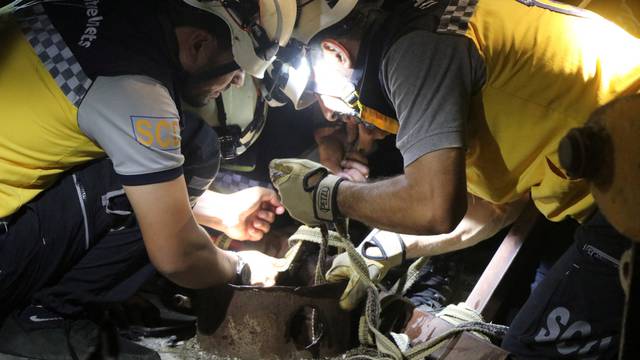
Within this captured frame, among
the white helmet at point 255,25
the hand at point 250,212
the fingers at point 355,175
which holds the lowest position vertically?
the fingers at point 355,175

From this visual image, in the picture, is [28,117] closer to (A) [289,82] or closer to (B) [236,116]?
(A) [289,82]

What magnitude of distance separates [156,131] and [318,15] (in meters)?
0.99

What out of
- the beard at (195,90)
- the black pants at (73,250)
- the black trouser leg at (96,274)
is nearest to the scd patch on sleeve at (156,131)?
the beard at (195,90)

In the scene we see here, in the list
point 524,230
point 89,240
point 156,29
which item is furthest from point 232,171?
point 524,230

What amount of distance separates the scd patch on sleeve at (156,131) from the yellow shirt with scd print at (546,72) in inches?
45.3

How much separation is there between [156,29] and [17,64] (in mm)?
548

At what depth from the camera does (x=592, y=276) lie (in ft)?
6.40

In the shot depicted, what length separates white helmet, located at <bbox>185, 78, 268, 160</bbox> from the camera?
133 inches

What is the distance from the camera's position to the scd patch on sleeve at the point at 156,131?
6.37ft

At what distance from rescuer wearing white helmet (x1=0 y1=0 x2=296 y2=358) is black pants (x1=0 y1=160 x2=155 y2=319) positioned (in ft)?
0.14

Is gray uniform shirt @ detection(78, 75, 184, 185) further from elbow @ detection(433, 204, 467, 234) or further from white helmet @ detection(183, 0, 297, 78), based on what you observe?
elbow @ detection(433, 204, 467, 234)

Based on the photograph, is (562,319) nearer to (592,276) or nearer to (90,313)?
(592,276)

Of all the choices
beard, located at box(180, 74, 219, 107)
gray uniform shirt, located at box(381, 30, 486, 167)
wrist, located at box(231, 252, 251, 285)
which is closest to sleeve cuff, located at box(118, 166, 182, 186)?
beard, located at box(180, 74, 219, 107)

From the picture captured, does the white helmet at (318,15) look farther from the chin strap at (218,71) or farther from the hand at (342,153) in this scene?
the hand at (342,153)
